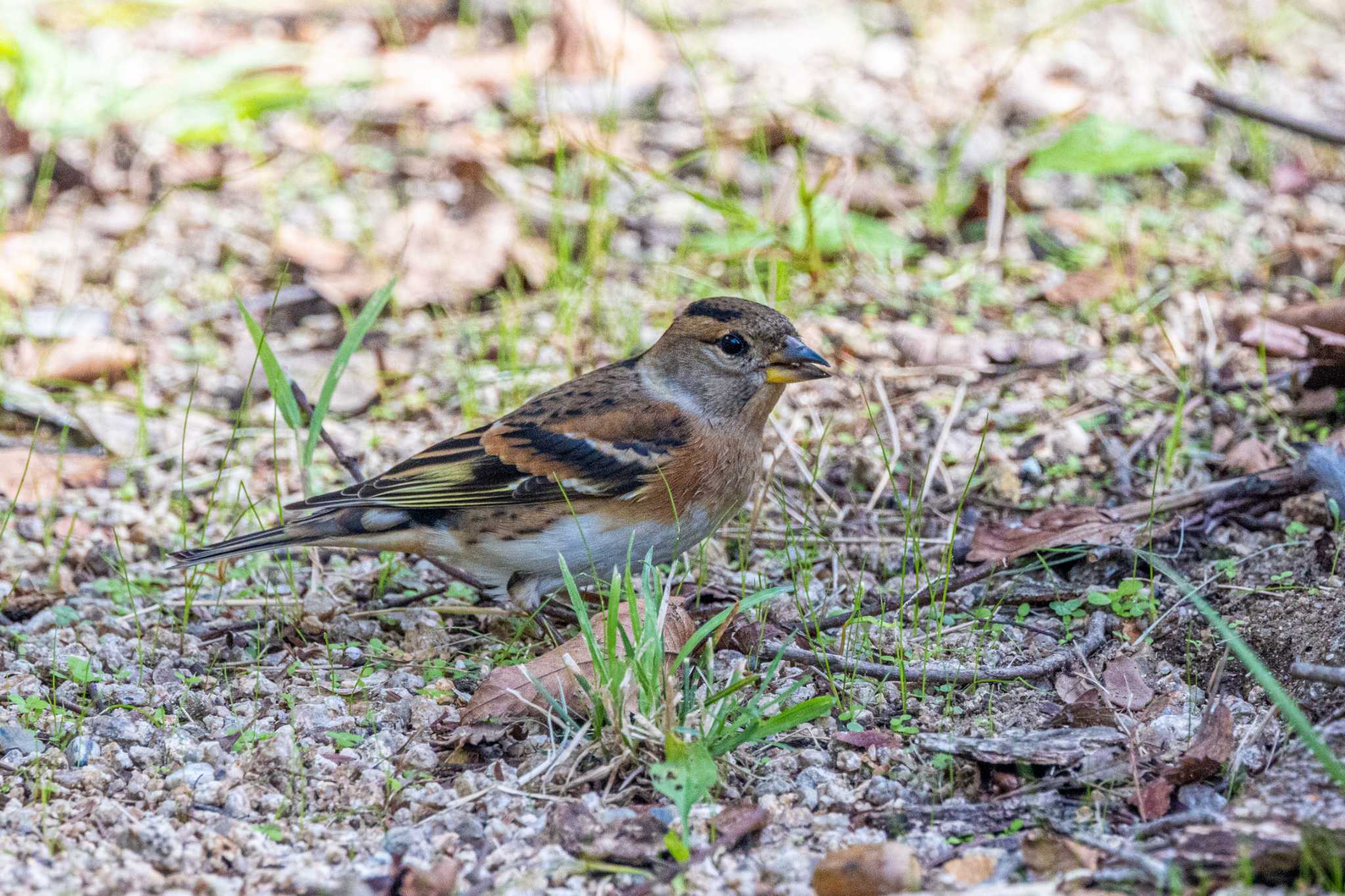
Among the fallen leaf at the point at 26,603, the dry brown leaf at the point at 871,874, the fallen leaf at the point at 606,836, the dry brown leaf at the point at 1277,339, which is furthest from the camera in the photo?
the dry brown leaf at the point at 1277,339

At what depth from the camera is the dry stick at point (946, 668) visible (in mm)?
3459

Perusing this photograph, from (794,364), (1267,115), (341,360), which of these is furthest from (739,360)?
(1267,115)

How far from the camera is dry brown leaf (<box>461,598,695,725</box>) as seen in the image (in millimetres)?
3328

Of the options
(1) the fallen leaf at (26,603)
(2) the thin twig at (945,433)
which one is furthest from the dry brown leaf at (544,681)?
(1) the fallen leaf at (26,603)

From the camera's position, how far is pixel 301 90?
7305 mm

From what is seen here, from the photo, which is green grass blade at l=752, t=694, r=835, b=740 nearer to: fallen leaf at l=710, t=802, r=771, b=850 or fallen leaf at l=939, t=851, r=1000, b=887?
fallen leaf at l=710, t=802, r=771, b=850

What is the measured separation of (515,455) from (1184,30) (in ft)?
17.8

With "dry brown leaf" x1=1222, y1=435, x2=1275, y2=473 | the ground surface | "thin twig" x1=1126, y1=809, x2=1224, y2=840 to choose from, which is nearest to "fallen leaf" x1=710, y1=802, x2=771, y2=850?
the ground surface

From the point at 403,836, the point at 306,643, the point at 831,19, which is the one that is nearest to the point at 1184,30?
the point at 831,19

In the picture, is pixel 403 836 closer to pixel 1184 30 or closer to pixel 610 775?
pixel 610 775

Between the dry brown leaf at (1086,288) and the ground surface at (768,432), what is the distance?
0.02 meters

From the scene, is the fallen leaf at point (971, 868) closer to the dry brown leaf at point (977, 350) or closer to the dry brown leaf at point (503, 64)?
the dry brown leaf at point (977, 350)

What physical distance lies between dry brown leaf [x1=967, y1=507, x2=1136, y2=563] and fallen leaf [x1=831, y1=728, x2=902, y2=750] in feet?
3.14

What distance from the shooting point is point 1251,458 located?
175 inches
